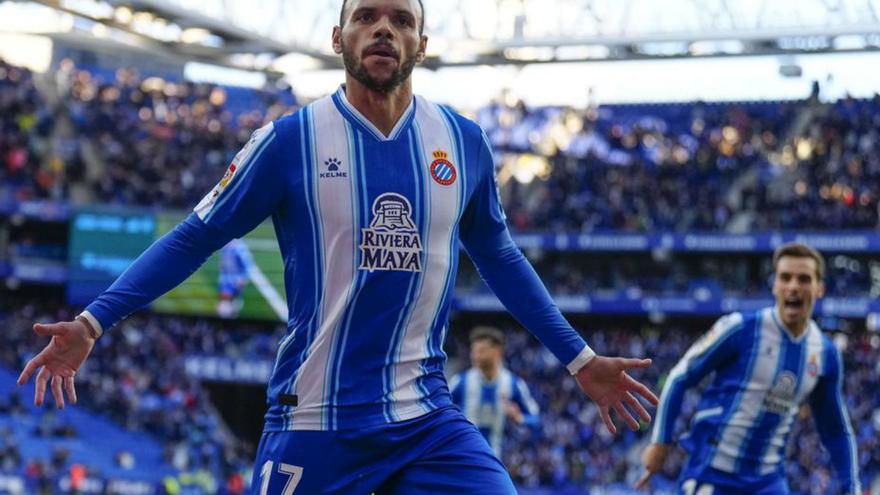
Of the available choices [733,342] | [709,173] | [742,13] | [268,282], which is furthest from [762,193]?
[733,342]

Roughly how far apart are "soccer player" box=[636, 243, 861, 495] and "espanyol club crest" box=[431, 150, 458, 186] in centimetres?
325

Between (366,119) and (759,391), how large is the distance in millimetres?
3727

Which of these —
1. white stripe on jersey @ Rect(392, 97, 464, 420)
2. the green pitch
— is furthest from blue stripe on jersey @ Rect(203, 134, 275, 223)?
the green pitch

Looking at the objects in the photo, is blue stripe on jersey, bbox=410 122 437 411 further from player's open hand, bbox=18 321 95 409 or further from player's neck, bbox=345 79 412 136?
player's open hand, bbox=18 321 95 409

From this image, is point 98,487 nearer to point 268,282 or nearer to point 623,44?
point 268,282

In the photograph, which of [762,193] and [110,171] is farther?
[110,171]

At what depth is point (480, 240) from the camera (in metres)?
4.25

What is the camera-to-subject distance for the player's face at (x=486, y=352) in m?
10.8

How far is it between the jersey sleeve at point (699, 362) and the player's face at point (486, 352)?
3.76 metres

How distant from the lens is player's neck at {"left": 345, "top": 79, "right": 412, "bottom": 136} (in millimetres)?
4070

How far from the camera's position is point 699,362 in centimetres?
708

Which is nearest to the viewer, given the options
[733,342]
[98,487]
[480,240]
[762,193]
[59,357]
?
[59,357]

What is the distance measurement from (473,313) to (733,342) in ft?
98.4

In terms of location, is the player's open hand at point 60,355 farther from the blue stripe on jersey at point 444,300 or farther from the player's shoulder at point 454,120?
the player's shoulder at point 454,120
